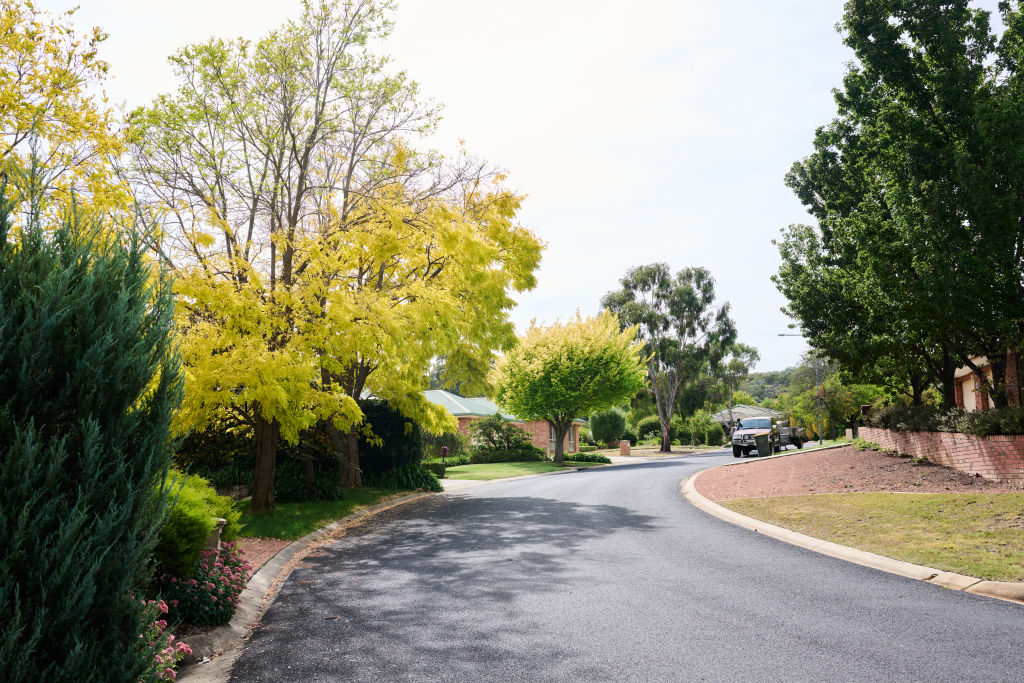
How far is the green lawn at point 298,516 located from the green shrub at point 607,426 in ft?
149

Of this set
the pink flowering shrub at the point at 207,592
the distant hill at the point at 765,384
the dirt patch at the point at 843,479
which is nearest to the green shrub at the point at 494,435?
the dirt patch at the point at 843,479

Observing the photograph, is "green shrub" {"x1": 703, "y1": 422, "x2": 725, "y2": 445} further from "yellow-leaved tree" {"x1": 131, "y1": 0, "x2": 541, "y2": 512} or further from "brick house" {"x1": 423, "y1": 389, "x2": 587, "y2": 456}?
"yellow-leaved tree" {"x1": 131, "y1": 0, "x2": 541, "y2": 512}

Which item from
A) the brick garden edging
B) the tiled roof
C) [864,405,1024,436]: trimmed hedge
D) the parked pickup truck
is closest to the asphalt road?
the brick garden edging

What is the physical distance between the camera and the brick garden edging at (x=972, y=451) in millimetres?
13953

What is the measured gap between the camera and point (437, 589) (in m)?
8.12

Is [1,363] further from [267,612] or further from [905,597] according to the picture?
[905,597]

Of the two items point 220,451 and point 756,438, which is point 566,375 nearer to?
point 756,438

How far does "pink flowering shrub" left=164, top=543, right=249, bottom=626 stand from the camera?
21.2 feet

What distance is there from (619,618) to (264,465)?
32.6ft

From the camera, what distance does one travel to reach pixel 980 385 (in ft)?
84.0

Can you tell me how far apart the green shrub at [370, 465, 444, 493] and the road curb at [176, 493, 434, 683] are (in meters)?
7.61

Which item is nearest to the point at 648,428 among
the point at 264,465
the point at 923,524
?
the point at 264,465

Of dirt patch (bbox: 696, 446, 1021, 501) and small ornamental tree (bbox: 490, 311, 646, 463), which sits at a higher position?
small ornamental tree (bbox: 490, 311, 646, 463)

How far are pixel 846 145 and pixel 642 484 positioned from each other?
14.5m
